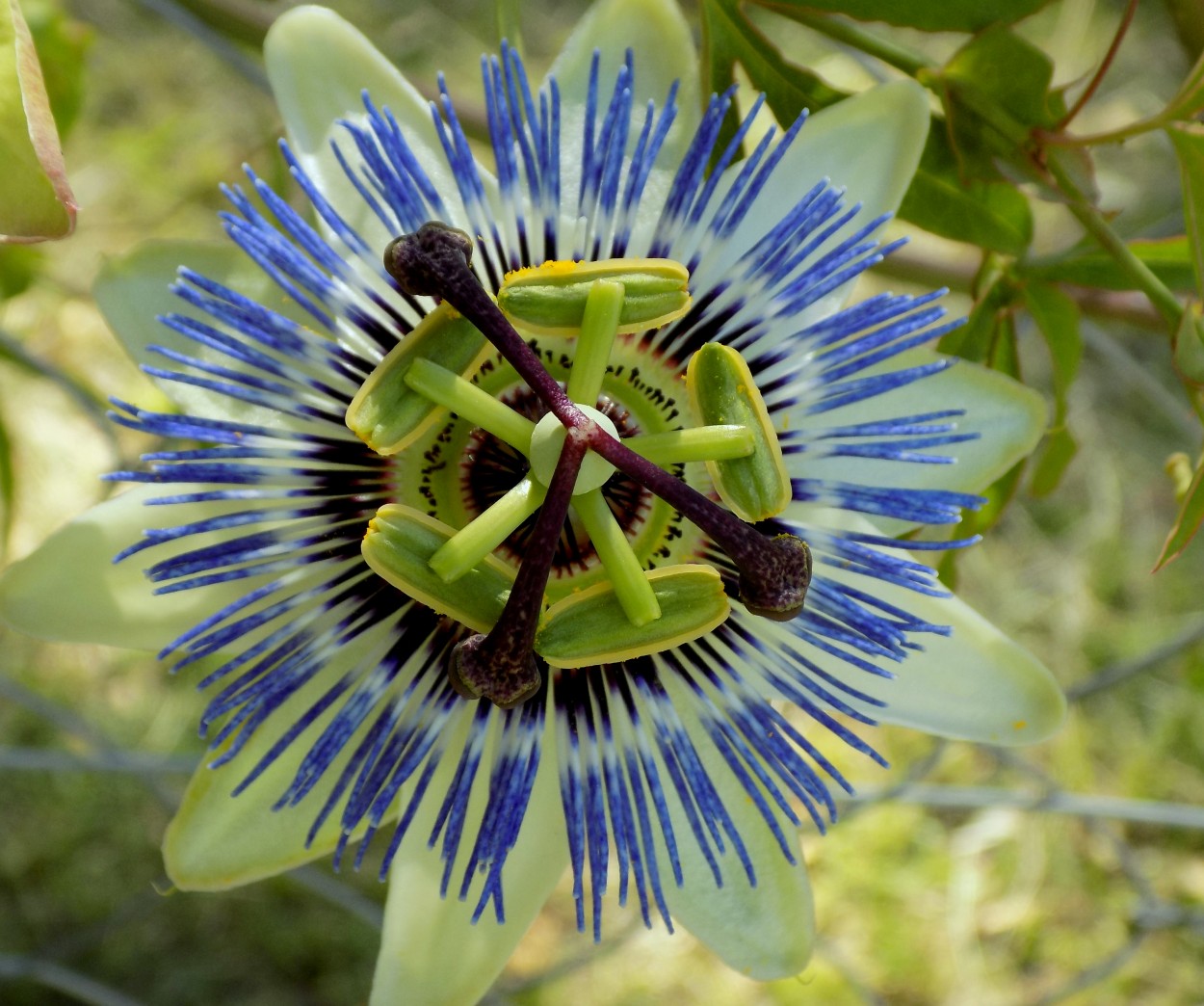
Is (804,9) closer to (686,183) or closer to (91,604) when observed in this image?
(686,183)

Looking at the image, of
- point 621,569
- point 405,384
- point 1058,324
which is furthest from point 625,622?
point 1058,324

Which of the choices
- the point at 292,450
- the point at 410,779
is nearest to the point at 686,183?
the point at 292,450

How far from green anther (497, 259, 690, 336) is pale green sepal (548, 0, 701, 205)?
9cm

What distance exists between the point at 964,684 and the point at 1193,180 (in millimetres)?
452

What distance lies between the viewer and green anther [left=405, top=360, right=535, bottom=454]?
1.02m

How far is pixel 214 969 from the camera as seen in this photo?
229 centimetres

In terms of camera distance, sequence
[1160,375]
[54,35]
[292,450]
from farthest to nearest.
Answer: [1160,375] → [54,35] → [292,450]

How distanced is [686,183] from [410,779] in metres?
0.53

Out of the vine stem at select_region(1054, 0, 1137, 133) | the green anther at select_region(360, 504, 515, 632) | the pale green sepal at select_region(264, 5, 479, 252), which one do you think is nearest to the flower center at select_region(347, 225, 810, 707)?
the green anther at select_region(360, 504, 515, 632)

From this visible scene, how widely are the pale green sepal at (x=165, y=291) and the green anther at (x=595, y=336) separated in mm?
261

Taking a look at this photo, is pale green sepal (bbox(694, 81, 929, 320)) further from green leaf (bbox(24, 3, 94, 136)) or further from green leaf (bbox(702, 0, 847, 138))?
green leaf (bbox(24, 3, 94, 136))

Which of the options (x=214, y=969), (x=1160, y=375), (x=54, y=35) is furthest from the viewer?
(x=1160, y=375)

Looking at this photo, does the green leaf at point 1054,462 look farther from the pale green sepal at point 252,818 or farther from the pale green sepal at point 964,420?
the pale green sepal at point 252,818

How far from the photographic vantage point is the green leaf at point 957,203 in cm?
116
